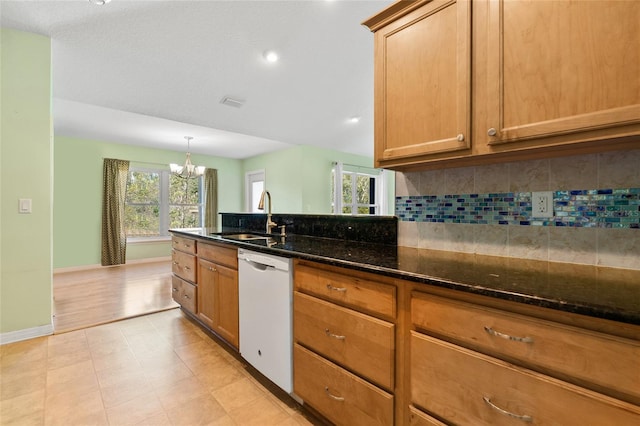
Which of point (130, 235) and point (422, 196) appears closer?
point (422, 196)

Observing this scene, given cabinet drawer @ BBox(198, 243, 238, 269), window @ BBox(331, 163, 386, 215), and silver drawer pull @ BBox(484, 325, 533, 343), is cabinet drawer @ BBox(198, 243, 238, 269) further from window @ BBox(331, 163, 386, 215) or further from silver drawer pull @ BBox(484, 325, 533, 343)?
window @ BBox(331, 163, 386, 215)

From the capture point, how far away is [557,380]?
0.78m

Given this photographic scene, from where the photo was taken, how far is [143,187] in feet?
20.3

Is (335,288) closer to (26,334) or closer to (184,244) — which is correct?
(184,244)

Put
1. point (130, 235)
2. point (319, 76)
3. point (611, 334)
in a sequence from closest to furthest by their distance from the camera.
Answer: point (611, 334) < point (319, 76) < point (130, 235)

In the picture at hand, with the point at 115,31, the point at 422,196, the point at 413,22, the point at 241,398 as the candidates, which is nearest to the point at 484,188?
the point at 422,196

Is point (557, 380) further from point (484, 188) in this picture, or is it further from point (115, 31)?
point (115, 31)

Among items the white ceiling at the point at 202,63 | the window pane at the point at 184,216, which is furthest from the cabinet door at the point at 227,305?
the window pane at the point at 184,216

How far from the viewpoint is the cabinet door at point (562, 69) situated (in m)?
0.92

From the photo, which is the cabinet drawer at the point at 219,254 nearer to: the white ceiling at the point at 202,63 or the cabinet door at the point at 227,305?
the cabinet door at the point at 227,305

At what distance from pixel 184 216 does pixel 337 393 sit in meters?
6.31

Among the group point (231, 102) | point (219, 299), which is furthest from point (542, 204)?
point (231, 102)

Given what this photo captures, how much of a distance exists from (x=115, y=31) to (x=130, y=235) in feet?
15.1

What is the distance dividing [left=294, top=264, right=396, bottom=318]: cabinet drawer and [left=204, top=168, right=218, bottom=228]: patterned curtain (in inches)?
236
